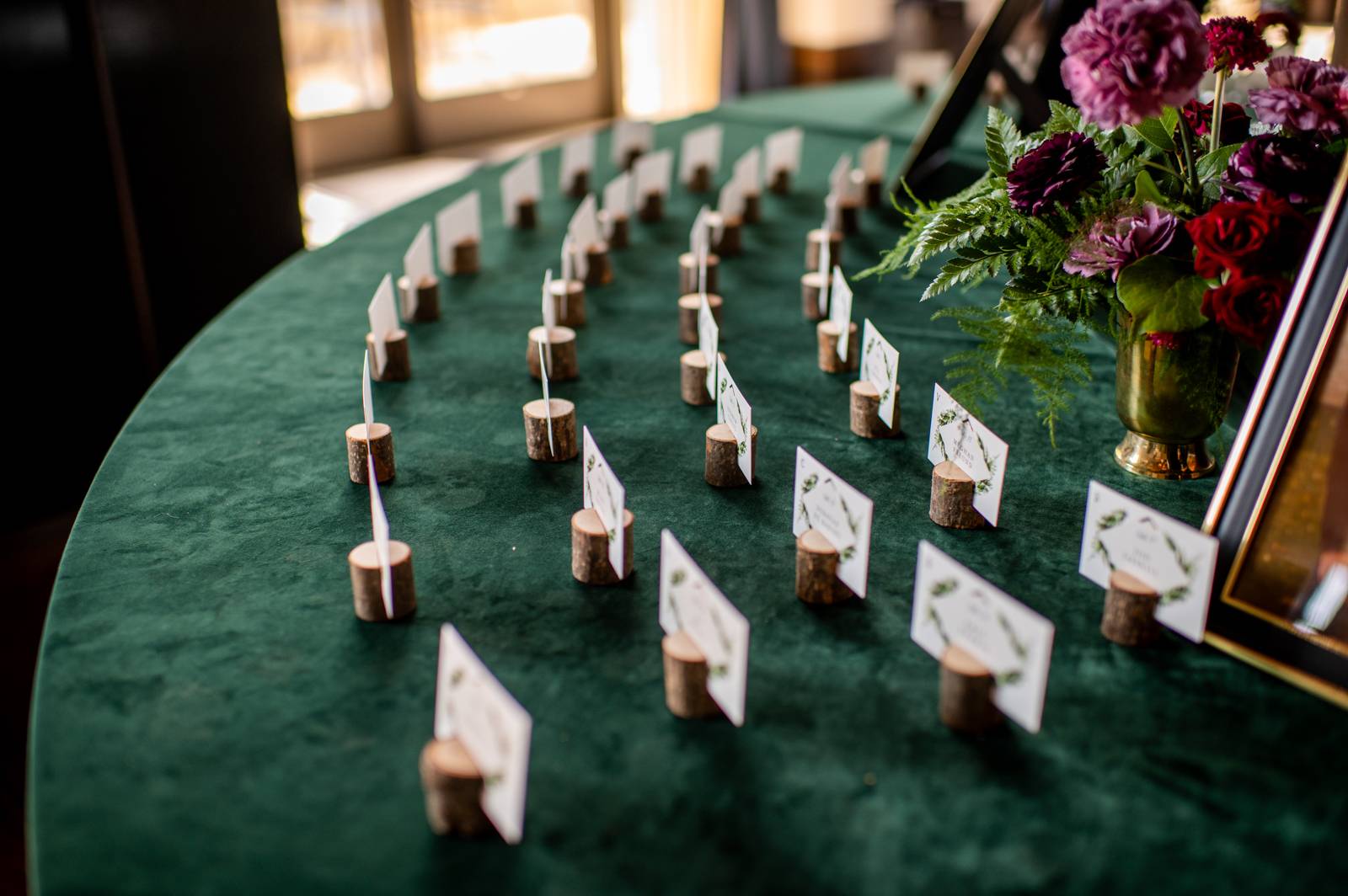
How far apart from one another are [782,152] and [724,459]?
1418 millimetres

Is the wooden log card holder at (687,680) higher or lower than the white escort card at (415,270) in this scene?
lower

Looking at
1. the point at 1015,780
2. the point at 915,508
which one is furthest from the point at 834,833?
the point at 915,508

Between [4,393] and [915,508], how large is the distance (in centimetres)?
207

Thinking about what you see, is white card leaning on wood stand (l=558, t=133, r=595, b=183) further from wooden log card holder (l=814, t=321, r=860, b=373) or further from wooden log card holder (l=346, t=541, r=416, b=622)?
wooden log card holder (l=346, t=541, r=416, b=622)

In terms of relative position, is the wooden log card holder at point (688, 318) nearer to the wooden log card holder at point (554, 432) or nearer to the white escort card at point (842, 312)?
the white escort card at point (842, 312)

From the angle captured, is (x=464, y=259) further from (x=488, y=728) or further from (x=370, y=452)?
(x=488, y=728)

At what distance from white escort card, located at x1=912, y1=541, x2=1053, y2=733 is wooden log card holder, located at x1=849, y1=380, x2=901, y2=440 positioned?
465 millimetres

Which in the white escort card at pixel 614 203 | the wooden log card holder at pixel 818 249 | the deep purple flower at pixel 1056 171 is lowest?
the wooden log card holder at pixel 818 249

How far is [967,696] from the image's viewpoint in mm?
903

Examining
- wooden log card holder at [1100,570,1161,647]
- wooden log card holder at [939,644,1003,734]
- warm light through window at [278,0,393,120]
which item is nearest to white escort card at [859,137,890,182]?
wooden log card holder at [1100,570,1161,647]

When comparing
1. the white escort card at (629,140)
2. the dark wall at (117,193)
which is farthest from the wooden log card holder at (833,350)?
the dark wall at (117,193)

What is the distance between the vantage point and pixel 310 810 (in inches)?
33.3

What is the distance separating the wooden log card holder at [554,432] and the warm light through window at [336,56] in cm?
434

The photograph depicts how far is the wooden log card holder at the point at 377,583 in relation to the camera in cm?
105
